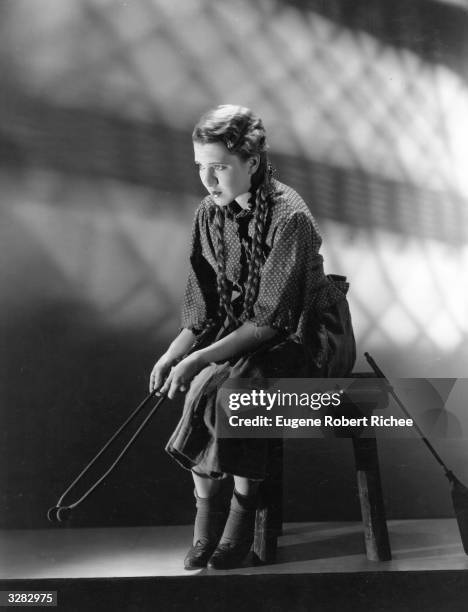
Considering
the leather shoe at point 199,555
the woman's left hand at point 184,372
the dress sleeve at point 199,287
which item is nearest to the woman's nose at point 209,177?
the dress sleeve at point 199,287

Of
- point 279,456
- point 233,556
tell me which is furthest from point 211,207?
point 233,556

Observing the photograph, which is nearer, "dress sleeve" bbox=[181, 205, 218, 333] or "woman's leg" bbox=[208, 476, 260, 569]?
"woman's leg" bbox=[208, 476, 260, 569]

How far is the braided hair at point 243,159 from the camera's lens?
1547 mm

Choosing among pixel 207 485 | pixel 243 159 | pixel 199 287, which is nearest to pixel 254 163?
pixel 243 159

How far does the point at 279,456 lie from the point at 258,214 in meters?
0.54

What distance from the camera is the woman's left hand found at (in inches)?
60.8

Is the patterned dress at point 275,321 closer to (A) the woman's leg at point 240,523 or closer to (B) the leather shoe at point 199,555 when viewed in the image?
(A) the woman's leg at point 240,523

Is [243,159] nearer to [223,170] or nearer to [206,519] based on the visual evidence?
[223,170]

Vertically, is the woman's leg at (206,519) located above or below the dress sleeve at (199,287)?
below

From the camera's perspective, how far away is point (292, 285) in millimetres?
1554

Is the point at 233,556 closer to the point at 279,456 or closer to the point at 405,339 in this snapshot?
the point at 279,456

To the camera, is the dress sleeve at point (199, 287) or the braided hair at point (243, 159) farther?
the dress sleeve at point (199, 287)

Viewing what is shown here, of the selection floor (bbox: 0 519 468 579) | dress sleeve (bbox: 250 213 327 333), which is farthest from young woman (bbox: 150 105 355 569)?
floor (bbox: 0 519 468 579)

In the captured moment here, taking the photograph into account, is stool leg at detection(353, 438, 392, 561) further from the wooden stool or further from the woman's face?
the woman's face
